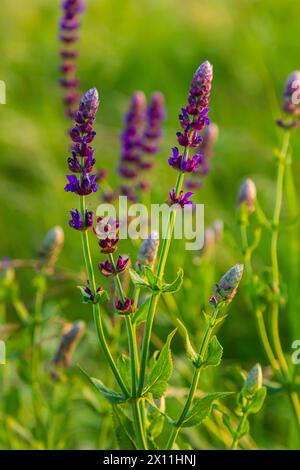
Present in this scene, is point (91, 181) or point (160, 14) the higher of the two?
point (160, 14)

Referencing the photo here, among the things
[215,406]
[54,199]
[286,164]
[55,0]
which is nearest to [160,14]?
[55,0]

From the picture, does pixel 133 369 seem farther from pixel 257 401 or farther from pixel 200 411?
pixel 257 401

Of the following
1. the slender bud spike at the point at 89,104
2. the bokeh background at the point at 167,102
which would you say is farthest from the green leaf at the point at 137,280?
the bokeh background at the point at 167,102

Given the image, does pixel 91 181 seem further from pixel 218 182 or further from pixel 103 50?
pixel 103 50

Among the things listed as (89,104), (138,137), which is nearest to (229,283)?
(89,104)

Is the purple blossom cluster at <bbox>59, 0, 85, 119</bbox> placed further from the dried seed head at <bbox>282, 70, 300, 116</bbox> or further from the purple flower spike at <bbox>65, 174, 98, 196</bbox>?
the purple flower spike at <bbox>65, 174, 98, 196</bbox>

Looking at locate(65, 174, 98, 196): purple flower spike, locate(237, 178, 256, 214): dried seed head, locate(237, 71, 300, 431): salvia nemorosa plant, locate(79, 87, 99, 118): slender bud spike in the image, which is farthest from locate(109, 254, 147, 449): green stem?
locate(237, 178, 256, 214): dried seed head
